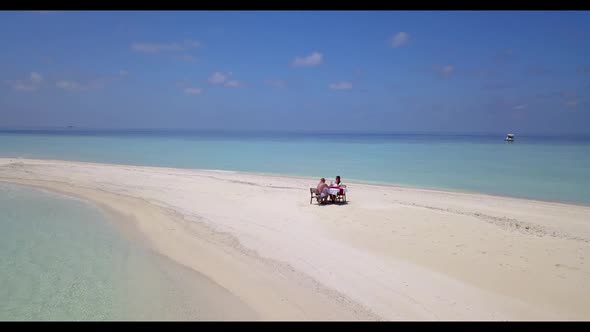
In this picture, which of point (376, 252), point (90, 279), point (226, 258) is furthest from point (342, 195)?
point (90, 279)

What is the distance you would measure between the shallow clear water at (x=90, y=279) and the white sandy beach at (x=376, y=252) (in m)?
0.61

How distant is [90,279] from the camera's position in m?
7.39

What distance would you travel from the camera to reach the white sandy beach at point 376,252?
6.38 meters

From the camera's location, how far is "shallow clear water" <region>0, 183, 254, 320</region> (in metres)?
6.16

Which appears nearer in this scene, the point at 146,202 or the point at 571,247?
the point at 571,247

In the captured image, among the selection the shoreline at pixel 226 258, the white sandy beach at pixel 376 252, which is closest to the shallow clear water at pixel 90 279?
the shoreline at pixel 226 258

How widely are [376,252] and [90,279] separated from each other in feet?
20.4

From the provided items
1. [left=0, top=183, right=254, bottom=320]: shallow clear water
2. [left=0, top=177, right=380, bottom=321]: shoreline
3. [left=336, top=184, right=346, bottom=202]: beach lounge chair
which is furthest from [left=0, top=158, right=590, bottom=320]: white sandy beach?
[left=0, top=183, right=254, bottom=320]: shallow clear water
